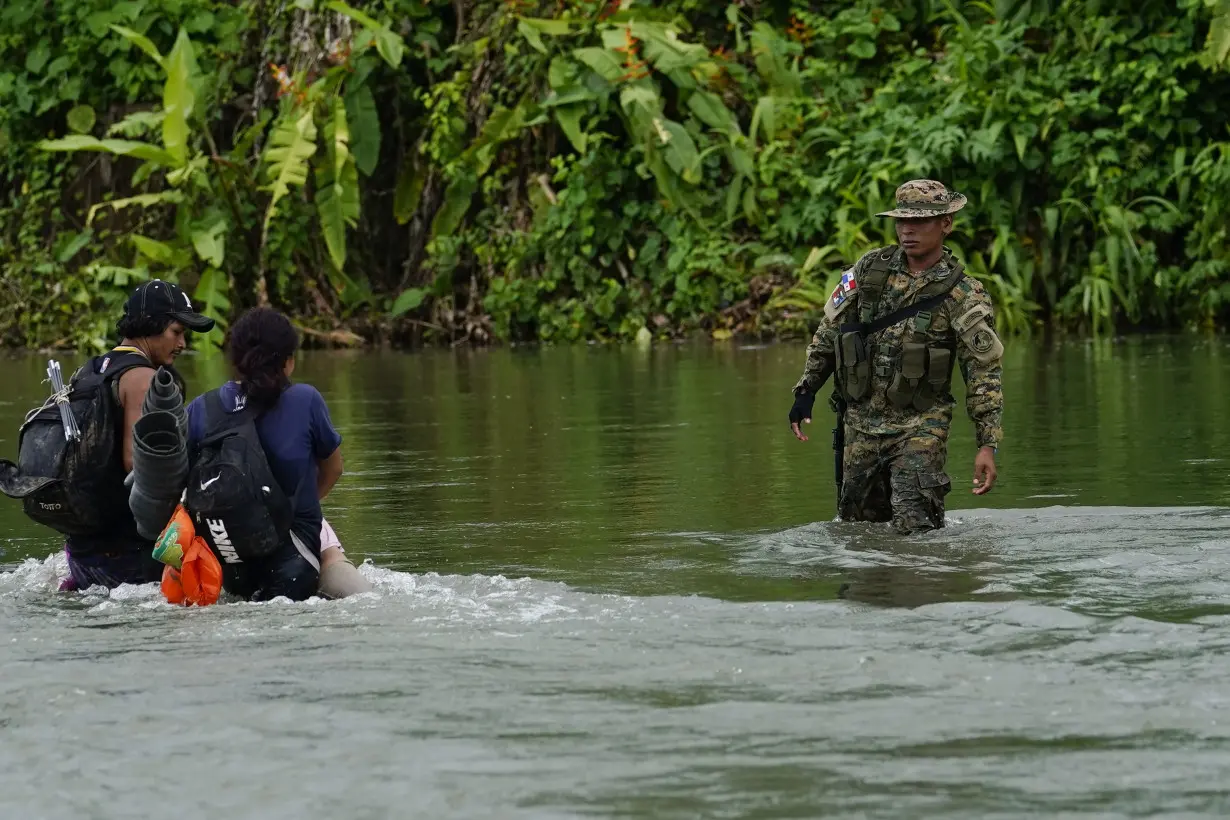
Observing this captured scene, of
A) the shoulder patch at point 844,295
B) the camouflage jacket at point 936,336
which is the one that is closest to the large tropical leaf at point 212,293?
the shoulder patch at point 844,295

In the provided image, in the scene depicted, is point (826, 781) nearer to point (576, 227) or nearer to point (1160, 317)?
point (1160, 317)

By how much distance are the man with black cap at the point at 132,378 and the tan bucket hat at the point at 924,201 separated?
2.94 m

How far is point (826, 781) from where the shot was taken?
4.82m

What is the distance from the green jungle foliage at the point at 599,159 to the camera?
21.8m

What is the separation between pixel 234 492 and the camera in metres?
7.01

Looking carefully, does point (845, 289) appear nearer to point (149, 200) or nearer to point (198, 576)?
point (198, 576)

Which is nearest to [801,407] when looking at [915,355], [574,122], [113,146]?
[915,355]

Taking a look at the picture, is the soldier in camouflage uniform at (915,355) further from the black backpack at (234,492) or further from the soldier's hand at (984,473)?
the black backpack at (234,492)

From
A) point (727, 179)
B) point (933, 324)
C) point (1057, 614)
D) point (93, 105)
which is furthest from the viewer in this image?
point (93, 105)

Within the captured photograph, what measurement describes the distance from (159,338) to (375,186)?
1980 cm

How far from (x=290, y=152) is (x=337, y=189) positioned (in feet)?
2.48

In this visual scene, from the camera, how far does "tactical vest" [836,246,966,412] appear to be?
8680mm

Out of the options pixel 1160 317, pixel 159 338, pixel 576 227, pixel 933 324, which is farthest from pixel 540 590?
pixel 576 227

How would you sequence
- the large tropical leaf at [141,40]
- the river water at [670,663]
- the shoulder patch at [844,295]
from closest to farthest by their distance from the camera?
the river water at [670,663] → the shoulder patch at [844,295] → the large tropical leaf at [141,40]
